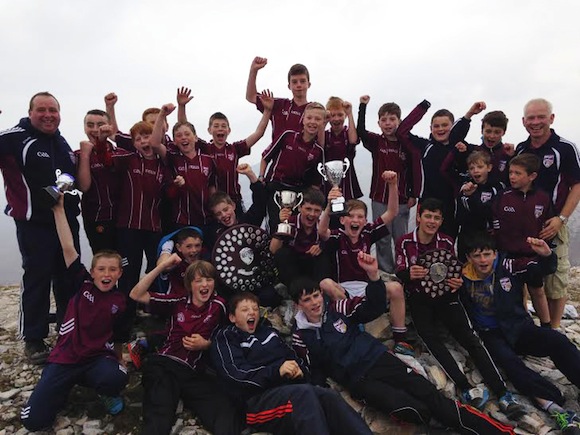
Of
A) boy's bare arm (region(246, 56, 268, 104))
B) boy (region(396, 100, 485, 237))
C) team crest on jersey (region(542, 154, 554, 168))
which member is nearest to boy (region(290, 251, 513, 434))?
boy (region(396, 100, 485, 237))

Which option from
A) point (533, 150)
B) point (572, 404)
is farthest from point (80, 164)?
point (572, 404)

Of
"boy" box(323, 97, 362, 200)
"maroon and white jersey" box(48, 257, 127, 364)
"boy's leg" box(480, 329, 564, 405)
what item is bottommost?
"boy's leg" box(480, 329, 564, 405)

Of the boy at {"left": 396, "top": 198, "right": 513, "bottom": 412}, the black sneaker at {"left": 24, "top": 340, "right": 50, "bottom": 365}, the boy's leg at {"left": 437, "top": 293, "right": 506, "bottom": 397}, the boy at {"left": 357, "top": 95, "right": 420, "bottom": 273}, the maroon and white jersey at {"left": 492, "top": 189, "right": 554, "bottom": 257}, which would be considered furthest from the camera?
the boy at {"left": 357, "top": 95, "right": 420, "bottom": 273}

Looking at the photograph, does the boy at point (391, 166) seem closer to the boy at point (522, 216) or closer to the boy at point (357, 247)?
the boy at point (357, 247)

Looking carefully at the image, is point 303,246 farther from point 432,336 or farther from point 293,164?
point 432,336

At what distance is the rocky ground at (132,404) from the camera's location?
4.73m

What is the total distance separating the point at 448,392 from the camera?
5277mm

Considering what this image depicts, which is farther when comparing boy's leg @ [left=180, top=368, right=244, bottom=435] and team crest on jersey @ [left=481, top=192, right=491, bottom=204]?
team crest on jersey @ [left=481, top=192, right=491, bottom=204]

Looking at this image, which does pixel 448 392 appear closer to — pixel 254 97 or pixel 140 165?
pixel 140 165

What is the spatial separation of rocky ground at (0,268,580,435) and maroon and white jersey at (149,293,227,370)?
2.20ft

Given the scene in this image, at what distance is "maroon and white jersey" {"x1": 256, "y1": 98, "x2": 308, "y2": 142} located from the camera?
7.75 m

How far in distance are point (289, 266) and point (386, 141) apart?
10.6 ft

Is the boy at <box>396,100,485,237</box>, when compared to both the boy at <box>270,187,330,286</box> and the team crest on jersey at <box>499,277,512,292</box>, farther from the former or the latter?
the boy at <box>270,187,330,286</box>

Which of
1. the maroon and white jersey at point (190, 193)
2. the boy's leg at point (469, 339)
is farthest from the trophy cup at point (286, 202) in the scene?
the boy's leg at point (469, 339)
